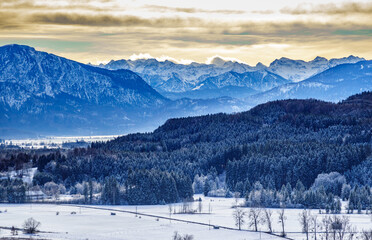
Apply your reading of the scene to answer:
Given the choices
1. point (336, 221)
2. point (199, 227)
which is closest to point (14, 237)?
point (199, 227)

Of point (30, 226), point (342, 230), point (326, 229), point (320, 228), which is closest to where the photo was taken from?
point (326, 229)

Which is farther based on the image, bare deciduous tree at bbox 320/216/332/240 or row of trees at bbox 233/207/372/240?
bare deciduous tree at bbox 320/216/332/240

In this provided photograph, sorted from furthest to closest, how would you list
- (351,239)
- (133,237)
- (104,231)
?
(104,231), (133,237), (351,239)

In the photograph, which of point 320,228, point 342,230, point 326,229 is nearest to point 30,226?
point 320,228

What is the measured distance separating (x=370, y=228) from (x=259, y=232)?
88.1ft

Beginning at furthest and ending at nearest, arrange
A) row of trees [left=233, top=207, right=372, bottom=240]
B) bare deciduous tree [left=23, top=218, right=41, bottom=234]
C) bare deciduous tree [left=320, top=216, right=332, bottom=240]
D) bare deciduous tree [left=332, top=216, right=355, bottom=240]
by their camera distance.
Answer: bare deciduous tree [left=23, top=218, right=41, bottom=234], bare deciduous tree [left=320, top=216, right=332, bottom=240], row of trees [left=233, top=207, right=372, bottom=240], bare deciduous tree [left=332, top=216, right=355, bottom=240]

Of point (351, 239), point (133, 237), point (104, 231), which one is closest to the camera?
point (351, 239)

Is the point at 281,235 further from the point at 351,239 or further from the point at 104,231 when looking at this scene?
the point at 104,231

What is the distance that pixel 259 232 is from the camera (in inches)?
7293

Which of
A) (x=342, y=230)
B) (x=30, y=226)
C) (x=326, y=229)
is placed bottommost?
(x=342, y=230)

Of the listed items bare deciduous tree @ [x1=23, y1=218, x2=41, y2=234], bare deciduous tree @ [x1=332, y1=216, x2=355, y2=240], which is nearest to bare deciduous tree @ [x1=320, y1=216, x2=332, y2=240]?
bare deciduous tree @ [x1=332, y1=216, x2=355, y2=240]

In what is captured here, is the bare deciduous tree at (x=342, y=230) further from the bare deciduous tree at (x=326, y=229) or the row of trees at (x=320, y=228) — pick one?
the bare deciduous tree at (x=326, y=229)

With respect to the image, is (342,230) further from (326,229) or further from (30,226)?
(30,226)

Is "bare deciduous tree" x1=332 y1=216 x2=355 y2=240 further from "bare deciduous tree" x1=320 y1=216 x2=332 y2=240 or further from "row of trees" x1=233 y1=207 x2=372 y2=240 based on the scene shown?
"bare deciduous tree" x1=320 y1=216 x2=332 y2=240
